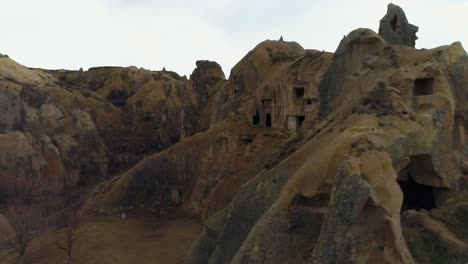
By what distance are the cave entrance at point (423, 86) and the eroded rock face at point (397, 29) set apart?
32.7 ft

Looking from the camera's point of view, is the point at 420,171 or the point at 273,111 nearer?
the point at 420,171

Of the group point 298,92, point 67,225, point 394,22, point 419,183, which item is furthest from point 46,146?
point 419,183

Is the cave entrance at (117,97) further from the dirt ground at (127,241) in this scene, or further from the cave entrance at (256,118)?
the dirt ground at (127,241)

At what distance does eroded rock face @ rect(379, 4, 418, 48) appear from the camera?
82.0 feet

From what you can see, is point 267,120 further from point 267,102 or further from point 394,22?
point 394,22

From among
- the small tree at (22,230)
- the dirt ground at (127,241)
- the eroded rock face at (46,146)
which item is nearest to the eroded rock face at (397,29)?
the dirt ground at (127,241)

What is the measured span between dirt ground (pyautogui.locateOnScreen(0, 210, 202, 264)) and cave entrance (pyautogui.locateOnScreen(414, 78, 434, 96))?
14.7 meters

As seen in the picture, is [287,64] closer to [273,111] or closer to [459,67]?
[273,111]

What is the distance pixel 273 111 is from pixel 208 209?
10.5 metres

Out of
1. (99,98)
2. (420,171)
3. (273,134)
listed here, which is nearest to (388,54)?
(420,171)

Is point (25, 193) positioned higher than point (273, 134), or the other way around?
point (273, 134)

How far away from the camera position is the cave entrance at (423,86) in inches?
612

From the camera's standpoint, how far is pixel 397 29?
2505 centimetres

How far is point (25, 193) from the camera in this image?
117ft
